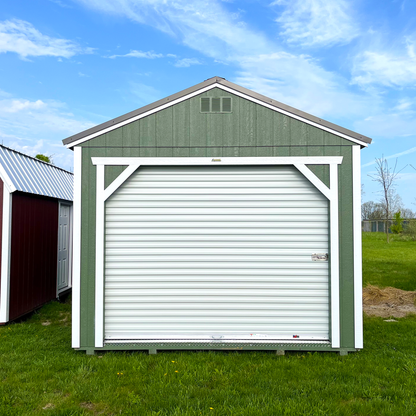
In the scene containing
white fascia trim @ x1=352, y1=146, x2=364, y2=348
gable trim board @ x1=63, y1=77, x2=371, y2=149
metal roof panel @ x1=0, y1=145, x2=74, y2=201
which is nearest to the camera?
white fascia trim @ x1=352, y1=146, x2=364, y2=348

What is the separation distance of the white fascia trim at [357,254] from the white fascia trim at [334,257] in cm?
24

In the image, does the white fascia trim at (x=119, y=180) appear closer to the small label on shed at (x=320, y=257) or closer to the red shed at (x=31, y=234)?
the red shed at (x=31, y=234)

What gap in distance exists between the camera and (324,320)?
507 cm

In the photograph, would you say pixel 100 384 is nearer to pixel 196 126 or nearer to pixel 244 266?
pixel 244 266

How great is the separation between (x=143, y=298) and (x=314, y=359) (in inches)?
95.0

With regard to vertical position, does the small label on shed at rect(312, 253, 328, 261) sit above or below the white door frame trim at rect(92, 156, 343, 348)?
below

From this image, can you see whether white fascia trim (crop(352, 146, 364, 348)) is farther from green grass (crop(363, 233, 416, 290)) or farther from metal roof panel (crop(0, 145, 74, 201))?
metal roof panel (crop(0, 145, 74, 201))

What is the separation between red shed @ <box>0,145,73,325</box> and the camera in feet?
21.5

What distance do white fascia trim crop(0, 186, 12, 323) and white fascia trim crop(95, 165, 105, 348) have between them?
2450mm

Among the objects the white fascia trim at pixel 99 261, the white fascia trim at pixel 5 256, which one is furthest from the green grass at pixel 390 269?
the white fascia trim at pixel 5 256

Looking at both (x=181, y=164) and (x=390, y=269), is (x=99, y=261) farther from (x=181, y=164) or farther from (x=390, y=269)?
(x=390, y=269)

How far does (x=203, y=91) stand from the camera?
16.8 feet

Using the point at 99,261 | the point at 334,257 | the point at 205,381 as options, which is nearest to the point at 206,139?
the point at 99,261

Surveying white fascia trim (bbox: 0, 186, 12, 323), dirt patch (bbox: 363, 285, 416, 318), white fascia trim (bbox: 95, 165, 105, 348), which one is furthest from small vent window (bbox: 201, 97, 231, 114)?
dirt patch (bbox: 363, 285, 416, 318)
